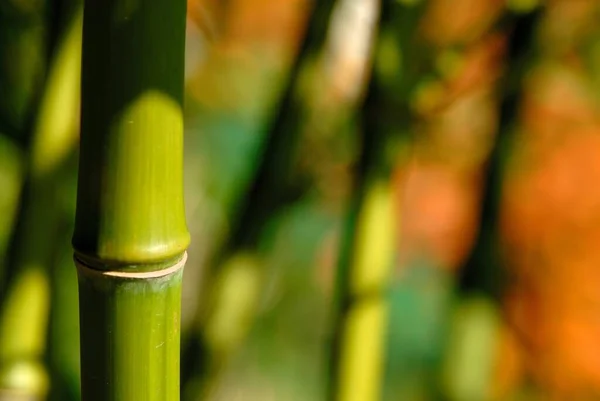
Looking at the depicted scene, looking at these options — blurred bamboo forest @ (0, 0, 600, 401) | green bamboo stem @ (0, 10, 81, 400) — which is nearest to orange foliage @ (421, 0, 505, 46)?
blurred bamboo forest @ (0, 0, 600, 401)

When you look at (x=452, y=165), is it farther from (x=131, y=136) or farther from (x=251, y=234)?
(x=131, y=136)

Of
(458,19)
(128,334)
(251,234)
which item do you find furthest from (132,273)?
(458,19)

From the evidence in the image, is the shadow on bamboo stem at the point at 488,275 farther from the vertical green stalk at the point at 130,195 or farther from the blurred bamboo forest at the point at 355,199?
the vertical green stalk at the point at 130,195

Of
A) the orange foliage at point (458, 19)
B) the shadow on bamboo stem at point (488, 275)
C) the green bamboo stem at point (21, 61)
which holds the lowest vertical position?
the shadow on bamboo stem at point (488, 275)

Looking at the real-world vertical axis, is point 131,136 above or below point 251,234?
above

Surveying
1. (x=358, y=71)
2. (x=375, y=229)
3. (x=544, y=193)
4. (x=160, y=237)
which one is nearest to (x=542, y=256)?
(x=544, y=193)

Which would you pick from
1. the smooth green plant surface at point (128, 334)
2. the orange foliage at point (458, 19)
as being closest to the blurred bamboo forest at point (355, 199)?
the orange foliage at point (458, 19)

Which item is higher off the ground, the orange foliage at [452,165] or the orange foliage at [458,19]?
the orange foliage at [458,19]

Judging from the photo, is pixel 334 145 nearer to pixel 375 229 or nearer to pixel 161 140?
pixel 375 229
